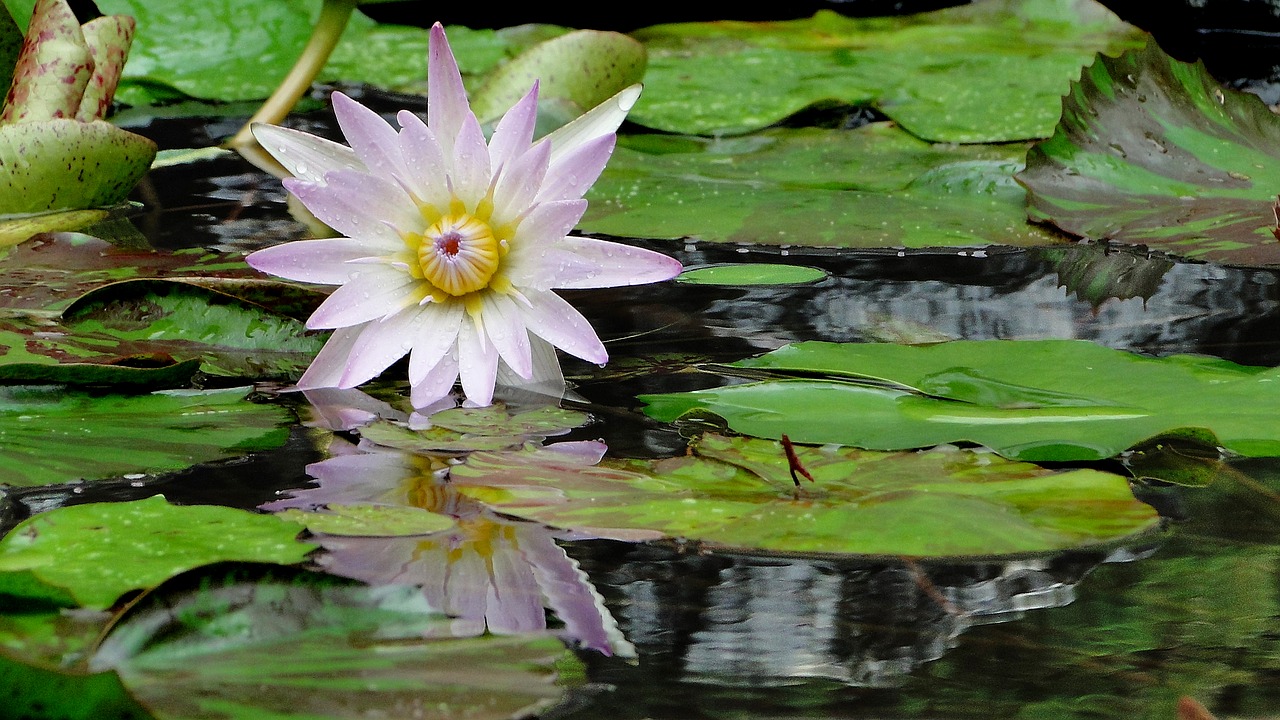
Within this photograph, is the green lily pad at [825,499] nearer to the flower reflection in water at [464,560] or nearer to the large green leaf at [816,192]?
the flower reflection in water at [464,560]

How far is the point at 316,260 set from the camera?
0.92m

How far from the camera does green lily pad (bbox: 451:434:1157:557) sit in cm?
67

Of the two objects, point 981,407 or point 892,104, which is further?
point 892,104

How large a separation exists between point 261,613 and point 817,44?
9.17ft

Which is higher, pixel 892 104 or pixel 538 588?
pixel 892 104

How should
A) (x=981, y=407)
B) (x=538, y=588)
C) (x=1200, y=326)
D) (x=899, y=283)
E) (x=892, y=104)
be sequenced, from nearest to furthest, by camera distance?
(x=538, y=588)
(x=981, y=407)
(x=1200, y=326)
(x=899, y=283)
(x=892, y=104)

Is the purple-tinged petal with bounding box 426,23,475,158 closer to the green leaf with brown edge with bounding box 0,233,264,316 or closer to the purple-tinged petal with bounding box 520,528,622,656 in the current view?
the green leaf with brown edge with bounding box 0,233,264,316

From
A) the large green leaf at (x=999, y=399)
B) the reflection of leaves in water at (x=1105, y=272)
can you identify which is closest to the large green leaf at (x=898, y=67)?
the reflection of leaves in water at (x=1105, y=272)

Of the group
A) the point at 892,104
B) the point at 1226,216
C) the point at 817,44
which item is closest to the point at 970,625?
the point at 1226,216

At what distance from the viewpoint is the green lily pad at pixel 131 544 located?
1.94 ft

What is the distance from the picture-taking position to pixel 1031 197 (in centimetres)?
154

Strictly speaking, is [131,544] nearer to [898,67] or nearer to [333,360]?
[333,360]

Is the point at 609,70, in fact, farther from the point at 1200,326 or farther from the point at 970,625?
the point at 970,625

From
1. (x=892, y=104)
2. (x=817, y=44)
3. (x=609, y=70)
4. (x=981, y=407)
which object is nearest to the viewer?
(x=981, y=407)
